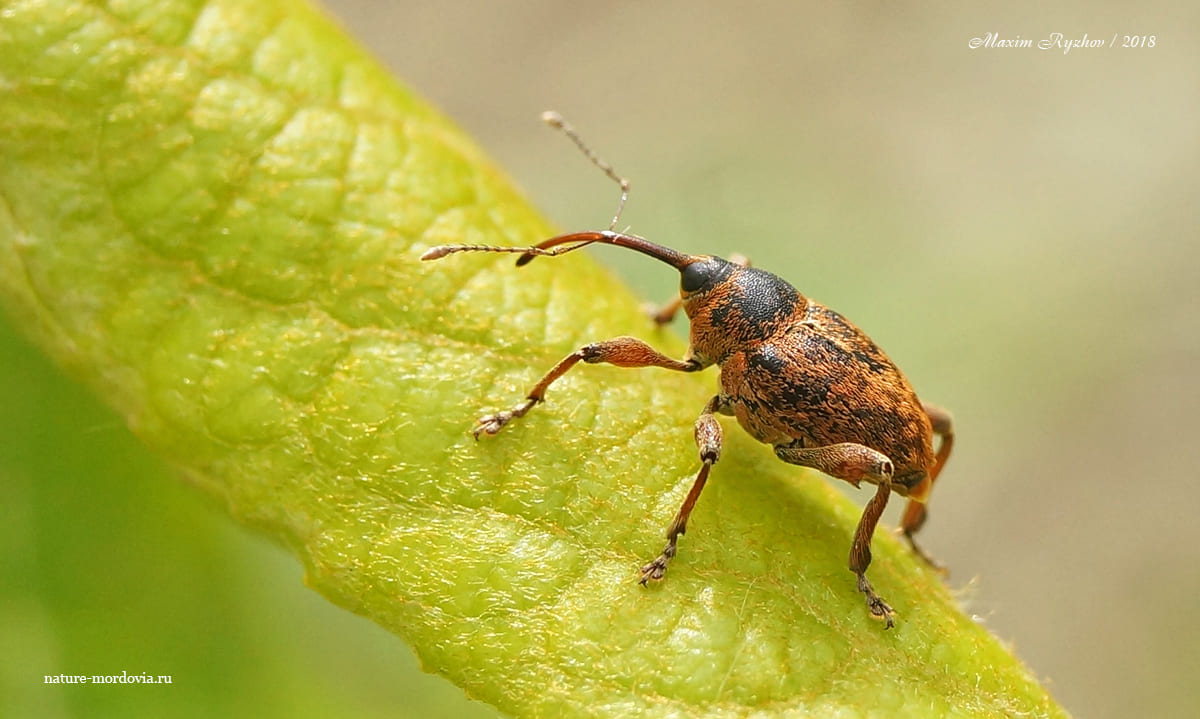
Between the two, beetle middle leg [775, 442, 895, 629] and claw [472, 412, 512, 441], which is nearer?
claw [472, 412, 512, 441]

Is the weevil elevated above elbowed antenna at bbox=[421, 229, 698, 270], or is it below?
below

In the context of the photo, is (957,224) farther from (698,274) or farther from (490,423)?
(490,423)

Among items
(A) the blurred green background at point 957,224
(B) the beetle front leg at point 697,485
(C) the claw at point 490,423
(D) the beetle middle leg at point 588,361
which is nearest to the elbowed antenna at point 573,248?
(D) the beetle middle leg at point 588,361

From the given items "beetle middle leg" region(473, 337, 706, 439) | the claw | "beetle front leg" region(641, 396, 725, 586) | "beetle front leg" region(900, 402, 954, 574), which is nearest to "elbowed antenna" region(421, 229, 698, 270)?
"beetle middle leg" region(473, 337, 706, 439)

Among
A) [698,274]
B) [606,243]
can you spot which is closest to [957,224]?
[698,274]

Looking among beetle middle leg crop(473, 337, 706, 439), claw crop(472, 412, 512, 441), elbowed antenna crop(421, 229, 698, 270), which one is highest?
elbowed antenna crop(421, 229, 698, 270)

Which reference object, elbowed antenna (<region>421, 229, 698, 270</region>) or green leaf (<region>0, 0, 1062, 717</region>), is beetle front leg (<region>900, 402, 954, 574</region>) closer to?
green leaf (<region>0, 0, 1062, 717</region>)

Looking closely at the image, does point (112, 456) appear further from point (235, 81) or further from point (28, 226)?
point (235, 81)

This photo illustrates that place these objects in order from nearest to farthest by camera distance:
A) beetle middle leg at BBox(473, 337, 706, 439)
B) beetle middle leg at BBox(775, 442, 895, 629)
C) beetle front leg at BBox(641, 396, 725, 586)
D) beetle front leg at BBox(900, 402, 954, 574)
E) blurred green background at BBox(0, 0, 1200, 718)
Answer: beetle front leg at BBox(641, 396, 725, 586) < beetle middle leg at BBox(473, 337, 706, 439) < beetle middle leg at BBox(775, 442, 895, 629) < beetle front leg at BBox(900, 402, 954, 574) < blurred green background at BBox(0, 0, 1200, 718)
